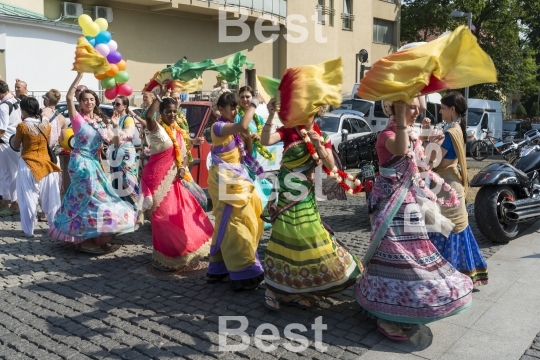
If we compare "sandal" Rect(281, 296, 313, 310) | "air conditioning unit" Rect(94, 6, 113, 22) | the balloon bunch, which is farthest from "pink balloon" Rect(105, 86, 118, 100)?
"air conditioning unit" Rect(94, 6, 113, 22)

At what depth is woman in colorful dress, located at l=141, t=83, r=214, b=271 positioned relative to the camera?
5668 mm

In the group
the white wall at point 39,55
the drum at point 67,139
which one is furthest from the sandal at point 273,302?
the white wall at point 39,55

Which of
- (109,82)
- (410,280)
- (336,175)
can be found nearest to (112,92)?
(109,82)

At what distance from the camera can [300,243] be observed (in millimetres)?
4355

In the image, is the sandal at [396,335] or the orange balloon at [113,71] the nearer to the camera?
the sandal at [396,335]

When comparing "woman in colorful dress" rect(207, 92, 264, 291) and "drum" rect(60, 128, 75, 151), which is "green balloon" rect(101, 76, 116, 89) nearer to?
"woman in colorful dress" rect(207, 92, 264, 291)

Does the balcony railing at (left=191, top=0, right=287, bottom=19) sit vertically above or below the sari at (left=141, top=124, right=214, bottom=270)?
above

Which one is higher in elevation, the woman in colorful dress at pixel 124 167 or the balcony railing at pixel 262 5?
the balcony railing at pixel 262 5

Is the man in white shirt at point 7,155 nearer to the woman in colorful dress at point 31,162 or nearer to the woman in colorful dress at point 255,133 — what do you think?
the woman in colorful dress at point 31,162

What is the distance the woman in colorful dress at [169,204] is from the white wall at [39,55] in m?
12.2

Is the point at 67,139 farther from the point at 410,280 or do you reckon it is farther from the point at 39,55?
the point at 39,55

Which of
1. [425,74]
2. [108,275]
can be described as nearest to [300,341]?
[425,74]

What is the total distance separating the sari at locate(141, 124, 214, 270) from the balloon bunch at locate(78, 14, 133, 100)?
809 millimetres

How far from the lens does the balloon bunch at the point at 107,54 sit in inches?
229
